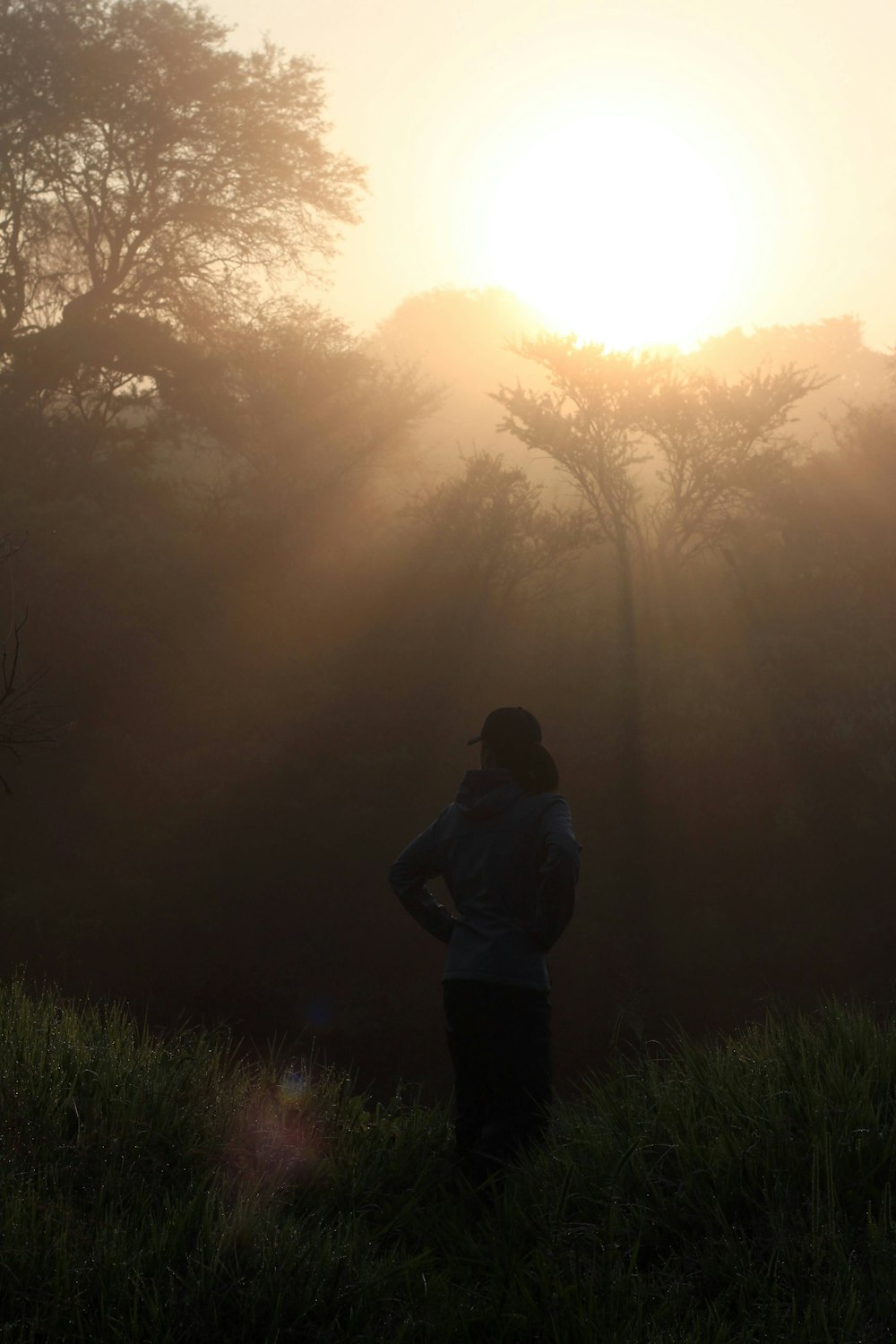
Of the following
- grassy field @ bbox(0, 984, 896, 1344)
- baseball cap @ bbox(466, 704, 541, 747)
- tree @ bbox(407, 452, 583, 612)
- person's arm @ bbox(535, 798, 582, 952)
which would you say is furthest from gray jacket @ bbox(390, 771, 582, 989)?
tree @ bbox(407, 452, 583, 612)

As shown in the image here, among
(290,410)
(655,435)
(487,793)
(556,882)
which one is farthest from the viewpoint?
(655,435)

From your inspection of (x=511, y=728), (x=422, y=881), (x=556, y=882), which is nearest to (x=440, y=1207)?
(x=422, y=881)

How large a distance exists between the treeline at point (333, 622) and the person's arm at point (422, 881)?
5.39 m

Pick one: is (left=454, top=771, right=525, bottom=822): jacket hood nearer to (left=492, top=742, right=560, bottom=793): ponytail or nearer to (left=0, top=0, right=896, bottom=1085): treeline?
(left=492, top=742, right=560, bottom=793): ponytail

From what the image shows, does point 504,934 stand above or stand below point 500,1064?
above

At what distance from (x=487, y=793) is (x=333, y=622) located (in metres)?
12.9

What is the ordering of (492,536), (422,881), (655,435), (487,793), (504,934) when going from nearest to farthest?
(504,934) < (487,793) < (422,881) < (492,536) < (655,435)

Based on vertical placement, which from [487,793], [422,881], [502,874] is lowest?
[422,881]

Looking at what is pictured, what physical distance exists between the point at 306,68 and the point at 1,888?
56.6 feet

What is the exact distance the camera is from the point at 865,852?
1332 centimetres

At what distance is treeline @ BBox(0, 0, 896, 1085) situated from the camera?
12.4 meters

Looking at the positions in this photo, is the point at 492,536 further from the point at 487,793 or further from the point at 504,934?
the point at 504,934

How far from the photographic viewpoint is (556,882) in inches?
160

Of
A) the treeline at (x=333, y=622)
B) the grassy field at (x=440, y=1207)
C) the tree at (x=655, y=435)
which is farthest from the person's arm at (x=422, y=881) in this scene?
the tree at (x=655, y=435)
